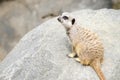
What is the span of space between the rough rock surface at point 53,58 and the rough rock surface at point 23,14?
2.00 m

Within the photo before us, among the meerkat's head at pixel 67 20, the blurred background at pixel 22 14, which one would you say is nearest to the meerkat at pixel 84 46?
the meerkat's head at pixel 67 20

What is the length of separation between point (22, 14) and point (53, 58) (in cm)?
287

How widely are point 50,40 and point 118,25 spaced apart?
87cm

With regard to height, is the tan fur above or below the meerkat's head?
below

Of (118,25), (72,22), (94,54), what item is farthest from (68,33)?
(118,25)

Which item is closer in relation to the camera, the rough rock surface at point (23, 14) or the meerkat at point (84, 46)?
the meerkat at point (84, 46)

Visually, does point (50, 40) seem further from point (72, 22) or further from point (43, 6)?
point (43, 6)

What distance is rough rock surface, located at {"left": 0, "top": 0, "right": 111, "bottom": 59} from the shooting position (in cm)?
600

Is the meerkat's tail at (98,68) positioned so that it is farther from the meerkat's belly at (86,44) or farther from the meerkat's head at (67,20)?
the meerkat's head at (67,20)

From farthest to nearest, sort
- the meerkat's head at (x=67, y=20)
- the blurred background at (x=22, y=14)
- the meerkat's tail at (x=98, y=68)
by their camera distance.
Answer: the blurred background at (x=22, y=14) → the meerkat's head at (x=67, y=20) → the meerkat's tail at (x=98, y=68)

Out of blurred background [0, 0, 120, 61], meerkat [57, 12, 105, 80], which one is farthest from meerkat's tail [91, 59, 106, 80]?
blurred background [0, 0, 120, 61]

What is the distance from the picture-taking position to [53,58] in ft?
11.0

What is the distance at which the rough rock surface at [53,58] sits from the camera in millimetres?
3258

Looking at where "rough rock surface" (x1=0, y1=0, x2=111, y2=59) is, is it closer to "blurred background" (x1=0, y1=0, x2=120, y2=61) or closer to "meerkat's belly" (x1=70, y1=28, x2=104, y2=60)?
"blurred background" (x1=0, y1=0, x2=120, y2=61)
